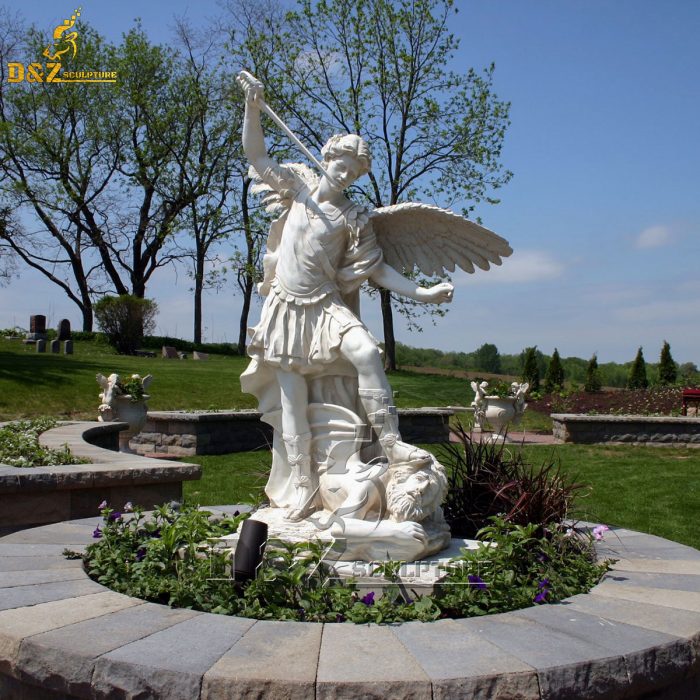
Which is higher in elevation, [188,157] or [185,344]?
[188,157]

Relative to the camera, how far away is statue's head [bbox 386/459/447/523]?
3.90m

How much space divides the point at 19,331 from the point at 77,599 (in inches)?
1035

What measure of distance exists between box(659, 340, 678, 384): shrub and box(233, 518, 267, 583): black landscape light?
887 inches

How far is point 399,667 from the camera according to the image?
8.71 ft

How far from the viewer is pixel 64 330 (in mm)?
25016

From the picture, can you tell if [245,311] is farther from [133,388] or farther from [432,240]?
[432,240]

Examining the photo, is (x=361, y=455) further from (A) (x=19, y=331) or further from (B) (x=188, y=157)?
(B) (x=188, y=157)

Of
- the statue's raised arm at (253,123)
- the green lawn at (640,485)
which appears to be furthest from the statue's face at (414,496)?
the statue's raised arm at (253,123)

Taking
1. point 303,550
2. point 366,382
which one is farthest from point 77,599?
point 366,382

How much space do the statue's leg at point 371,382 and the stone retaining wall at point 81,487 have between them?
281 centimetres

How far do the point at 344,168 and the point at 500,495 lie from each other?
2216 millimetres

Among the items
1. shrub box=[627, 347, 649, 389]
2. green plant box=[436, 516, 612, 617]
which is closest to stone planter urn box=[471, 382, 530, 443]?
green plant box=[436, 516, 612, 617]

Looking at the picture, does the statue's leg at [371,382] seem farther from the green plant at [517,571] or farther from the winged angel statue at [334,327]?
the green plant at [517,571]

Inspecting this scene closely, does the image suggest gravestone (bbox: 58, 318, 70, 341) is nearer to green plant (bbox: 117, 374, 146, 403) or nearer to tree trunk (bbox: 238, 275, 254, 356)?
tree trunk (bbox: 238, 275, 254, 356)
